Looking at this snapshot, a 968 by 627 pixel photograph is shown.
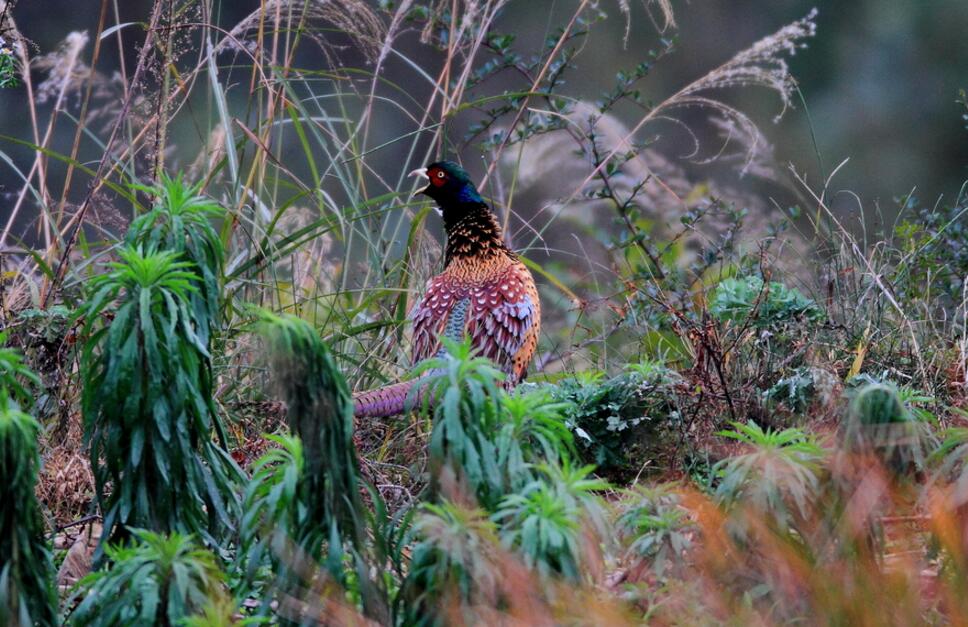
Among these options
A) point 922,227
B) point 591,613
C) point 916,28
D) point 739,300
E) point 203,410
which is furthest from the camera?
point 916,28

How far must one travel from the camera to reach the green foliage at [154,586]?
1.98 metres

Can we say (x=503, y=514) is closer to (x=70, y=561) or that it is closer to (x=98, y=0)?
(x=70, y=561)

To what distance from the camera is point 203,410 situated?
236cm

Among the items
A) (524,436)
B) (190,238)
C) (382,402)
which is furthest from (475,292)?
(524,436)

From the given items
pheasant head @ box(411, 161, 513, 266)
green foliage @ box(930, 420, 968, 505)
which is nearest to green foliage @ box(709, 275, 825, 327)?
pheasant head @ box(411, 161, 513, 266)

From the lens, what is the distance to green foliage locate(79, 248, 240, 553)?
2.21m

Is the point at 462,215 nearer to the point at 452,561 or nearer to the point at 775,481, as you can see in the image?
the point at 775,481

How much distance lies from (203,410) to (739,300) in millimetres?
1981

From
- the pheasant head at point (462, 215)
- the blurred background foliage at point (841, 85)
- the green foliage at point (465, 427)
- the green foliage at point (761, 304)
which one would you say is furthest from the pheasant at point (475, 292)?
the blurred background foliage at point (841, 85)

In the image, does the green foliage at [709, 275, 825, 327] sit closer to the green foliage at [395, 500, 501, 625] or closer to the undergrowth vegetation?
the undergrowth vegetation

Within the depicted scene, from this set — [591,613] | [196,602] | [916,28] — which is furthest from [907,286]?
[916,28]

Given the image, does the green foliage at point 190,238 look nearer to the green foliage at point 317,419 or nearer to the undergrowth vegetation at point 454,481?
the undergrowth vegetation at point 454,481

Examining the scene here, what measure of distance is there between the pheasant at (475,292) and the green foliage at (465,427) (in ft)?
6.26

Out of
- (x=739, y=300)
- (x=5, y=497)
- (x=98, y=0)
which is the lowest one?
(x=5, y=497)
